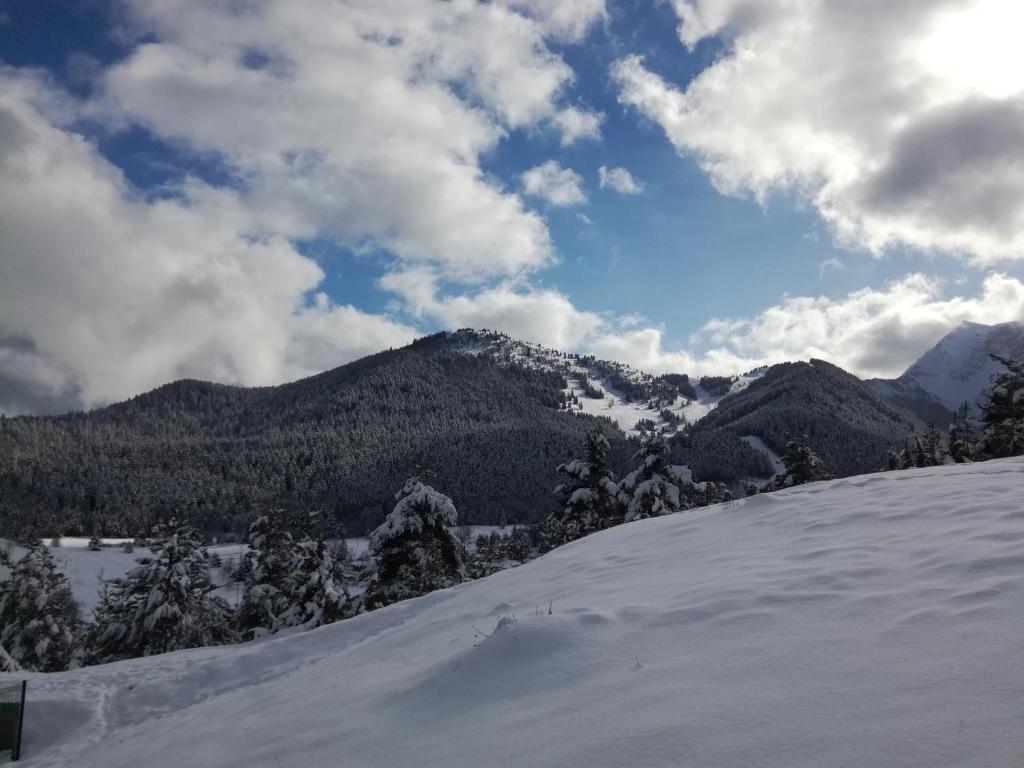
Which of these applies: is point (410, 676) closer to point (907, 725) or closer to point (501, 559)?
point (907, 725)

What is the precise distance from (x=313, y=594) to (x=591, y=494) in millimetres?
12690

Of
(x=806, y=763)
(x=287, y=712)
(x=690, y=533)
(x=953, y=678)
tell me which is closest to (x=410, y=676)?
(x=287, y=712)

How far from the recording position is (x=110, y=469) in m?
175

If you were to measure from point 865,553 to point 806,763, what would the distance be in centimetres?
472

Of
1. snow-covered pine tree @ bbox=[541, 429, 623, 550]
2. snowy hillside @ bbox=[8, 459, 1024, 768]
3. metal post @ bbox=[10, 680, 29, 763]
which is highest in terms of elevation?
snow-covered pine tree @ bbox=[541, 429, 623, 550]

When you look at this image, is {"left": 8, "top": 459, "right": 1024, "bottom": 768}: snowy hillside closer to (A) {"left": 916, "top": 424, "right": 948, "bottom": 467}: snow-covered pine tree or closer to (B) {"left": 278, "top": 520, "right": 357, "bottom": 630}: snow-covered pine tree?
(B) {"left": 278, "top": 520, "right": 357, "bottom": 630}: snow-covered pine tree

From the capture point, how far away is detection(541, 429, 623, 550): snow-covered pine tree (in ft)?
86.5

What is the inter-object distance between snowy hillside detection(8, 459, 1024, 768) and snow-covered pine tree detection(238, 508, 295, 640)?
51.2 ft

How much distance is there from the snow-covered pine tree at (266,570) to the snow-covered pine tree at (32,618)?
935 cm

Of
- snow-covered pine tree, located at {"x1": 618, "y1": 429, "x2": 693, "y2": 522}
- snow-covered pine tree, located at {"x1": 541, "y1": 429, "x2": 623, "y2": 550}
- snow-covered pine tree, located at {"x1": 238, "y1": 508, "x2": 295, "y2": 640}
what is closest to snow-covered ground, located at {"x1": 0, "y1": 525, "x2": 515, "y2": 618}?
snow-covered pine tree, located at {"x1": 238, "y1": 508, "x2": 295, "y2": 640}

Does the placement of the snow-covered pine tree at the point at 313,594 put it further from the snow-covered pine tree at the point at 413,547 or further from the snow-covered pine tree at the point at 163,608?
the snow-covered pine tree at the point at 163,608

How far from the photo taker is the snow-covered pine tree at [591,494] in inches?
1038

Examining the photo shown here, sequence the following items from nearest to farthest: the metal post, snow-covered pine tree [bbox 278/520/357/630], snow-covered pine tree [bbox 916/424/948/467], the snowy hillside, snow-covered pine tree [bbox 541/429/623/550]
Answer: the snowy hillside, the metal post, snow-covered pine tree [bbox 278/520/357/630], snow-covered pine tree [bbox 541/429/623/550], snow-covered pine tree [bbox 916/424/948/467]

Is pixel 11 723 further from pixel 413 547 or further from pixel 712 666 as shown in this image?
pixel 712 666
